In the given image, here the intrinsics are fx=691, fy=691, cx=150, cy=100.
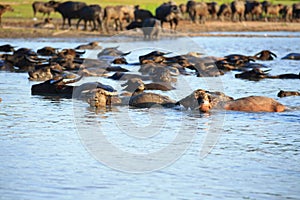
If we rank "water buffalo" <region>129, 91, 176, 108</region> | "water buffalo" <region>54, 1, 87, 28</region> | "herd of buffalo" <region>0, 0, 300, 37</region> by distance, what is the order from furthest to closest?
"water buffalo" <region>54, 1, 87, 28</region>
"herd of buffalo" <region>0, 0, 300, 37</region>
"water buffalo" <region>129, 91, 176, 108</region>

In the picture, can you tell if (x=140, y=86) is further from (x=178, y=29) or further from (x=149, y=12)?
(x=149, y=12)

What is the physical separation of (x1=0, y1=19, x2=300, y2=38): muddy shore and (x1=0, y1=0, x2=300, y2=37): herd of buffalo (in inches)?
32.8

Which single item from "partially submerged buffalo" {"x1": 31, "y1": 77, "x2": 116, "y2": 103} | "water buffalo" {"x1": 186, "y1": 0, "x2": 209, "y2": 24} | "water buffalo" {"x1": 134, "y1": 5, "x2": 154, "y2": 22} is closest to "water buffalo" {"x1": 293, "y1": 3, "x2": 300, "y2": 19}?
"water buffalo" {"x1": 186, "y1": 0, "x2": 209, "y2": 24}

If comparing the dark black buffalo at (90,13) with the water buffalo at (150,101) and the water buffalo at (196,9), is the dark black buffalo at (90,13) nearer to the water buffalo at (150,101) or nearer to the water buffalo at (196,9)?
the water buffalo at (196,9)

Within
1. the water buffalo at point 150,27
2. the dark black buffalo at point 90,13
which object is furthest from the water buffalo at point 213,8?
the dark black buffalo at point 90,13

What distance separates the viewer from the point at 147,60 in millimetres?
21625

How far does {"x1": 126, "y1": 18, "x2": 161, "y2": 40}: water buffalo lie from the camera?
38.9m

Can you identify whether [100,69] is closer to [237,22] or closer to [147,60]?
[147,60]

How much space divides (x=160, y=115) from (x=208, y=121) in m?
1.03

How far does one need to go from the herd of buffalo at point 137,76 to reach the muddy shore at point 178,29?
8.24 meters

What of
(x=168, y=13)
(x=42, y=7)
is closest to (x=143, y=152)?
(x=168, y=13)

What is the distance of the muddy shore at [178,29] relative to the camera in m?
36.1

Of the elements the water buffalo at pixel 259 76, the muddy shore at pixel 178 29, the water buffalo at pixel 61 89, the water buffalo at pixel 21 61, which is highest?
the water buffalo at pixel 61 89

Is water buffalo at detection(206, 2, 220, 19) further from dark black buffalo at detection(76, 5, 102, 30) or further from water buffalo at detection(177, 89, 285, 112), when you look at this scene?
water buffalo at detection(177, 89, 285, 112)
